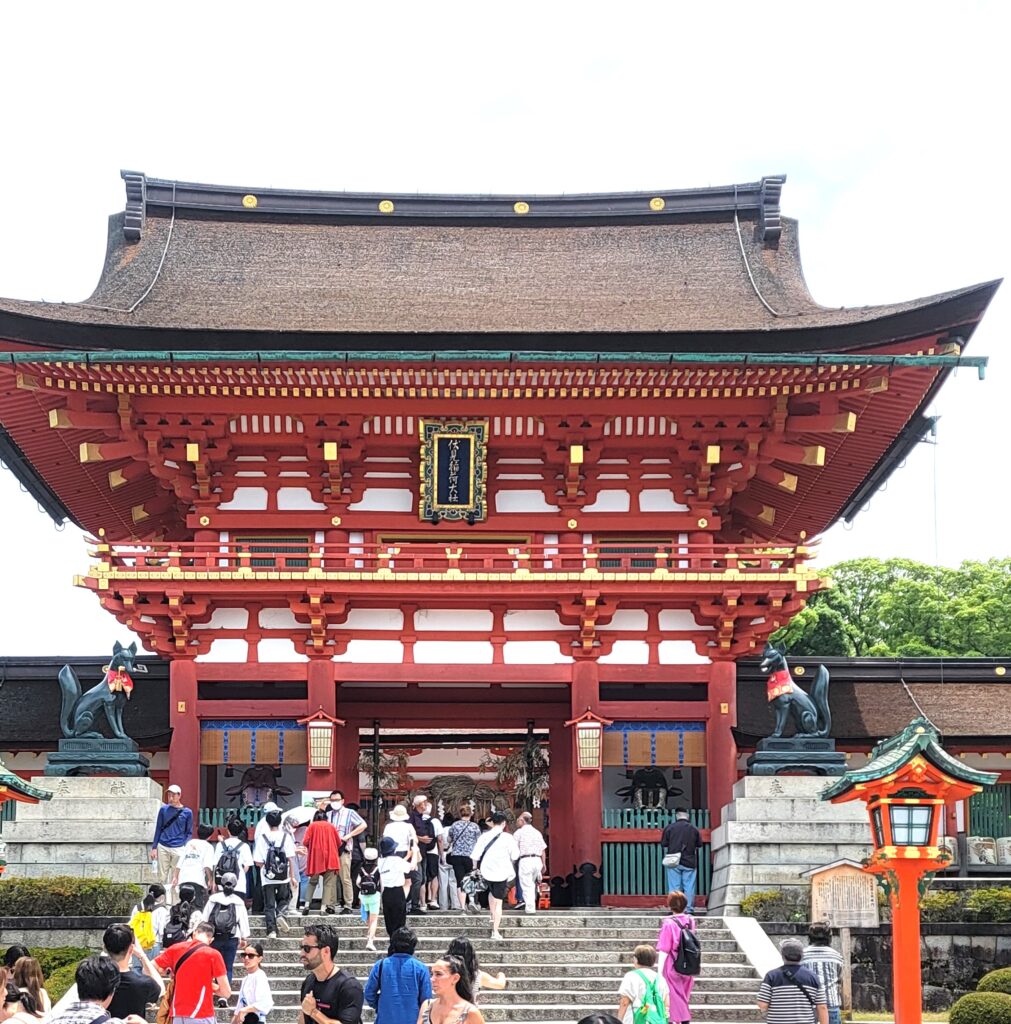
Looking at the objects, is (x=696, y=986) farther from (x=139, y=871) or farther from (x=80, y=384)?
(x=80, y=384)

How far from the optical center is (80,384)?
29.0 m

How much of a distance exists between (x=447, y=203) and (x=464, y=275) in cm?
415

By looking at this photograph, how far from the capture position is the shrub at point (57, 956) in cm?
2281

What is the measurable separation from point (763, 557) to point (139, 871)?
1151 centimetres

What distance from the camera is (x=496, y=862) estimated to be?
23.1 metres

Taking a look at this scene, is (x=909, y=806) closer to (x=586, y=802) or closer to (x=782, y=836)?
(x=782, y=836)

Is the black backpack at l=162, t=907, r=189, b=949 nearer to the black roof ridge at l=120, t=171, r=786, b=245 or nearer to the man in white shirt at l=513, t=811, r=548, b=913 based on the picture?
the man in white shirt at l=513, t=811, r=548, b=913

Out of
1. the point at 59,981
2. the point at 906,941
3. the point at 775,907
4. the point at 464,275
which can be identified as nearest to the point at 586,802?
the point at 775,907

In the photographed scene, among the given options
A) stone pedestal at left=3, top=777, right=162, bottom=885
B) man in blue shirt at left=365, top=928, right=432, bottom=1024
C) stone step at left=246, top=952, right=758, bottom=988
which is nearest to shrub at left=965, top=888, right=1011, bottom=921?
stone step at left=246, top=952, right=758, bottom=988

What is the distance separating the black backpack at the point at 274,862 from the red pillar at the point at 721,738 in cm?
829

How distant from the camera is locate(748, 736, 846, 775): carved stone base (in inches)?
1058

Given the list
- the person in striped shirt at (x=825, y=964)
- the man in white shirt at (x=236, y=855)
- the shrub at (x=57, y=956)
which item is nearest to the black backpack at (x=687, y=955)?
the person in striped shirt at (x=825, y=964)

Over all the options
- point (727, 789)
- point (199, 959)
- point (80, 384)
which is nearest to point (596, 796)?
point (727, 789)

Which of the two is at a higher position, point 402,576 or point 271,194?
point 271,194
